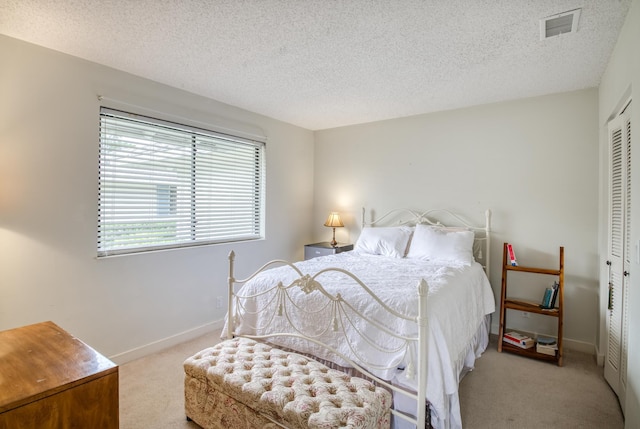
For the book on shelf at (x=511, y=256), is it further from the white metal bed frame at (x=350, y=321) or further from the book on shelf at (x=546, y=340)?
the white metal bed frame at (x=350, y=321)

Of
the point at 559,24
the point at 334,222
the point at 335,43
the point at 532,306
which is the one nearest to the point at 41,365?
the point at 335,43

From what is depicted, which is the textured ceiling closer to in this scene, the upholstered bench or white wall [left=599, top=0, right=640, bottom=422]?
white wall [left=599, top=0, right=640, bottom=422]

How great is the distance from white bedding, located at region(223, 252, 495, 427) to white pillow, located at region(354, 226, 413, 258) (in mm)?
527

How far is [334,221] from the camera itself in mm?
4426

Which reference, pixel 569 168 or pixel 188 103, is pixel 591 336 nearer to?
pixel 569 168

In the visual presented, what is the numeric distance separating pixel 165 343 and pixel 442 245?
2882 mm

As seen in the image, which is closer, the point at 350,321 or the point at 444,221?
the point at 350,321

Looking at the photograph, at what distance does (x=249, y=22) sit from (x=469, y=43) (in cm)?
149

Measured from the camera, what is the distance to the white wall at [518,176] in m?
3.11

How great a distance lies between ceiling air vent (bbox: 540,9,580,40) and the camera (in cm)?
194

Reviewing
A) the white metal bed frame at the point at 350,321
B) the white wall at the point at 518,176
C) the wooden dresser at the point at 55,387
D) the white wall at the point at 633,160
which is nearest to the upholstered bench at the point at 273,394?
the white metal bed frame at the point at 350,321

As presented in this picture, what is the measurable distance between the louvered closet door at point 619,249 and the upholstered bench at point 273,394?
185 centimetres

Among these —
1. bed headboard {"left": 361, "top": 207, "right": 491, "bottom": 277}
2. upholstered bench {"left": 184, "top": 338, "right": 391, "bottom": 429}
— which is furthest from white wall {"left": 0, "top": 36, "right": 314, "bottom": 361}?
bed headboard {"left": 361, "top": 207, "right": 491, "bottom": 277}

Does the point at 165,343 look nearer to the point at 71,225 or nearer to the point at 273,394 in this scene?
the point at 71,225
